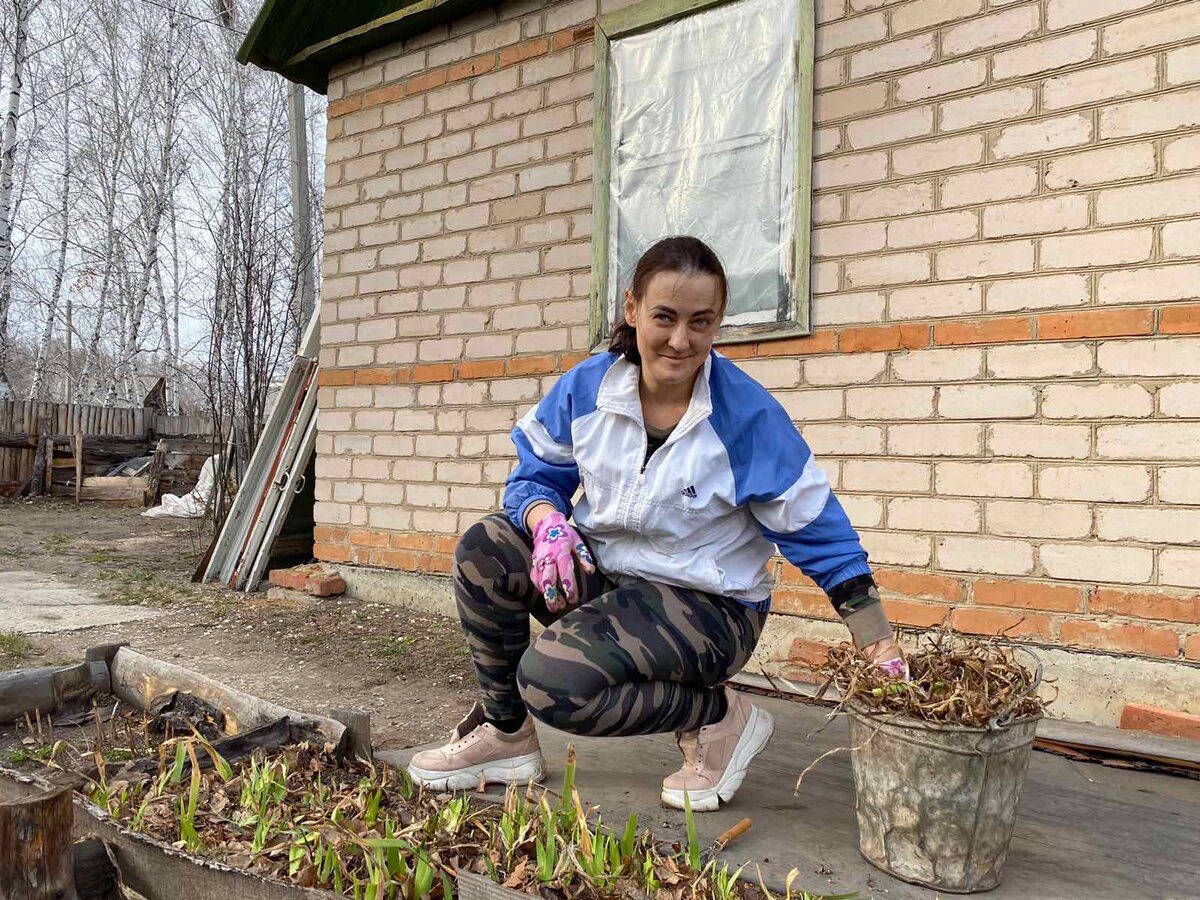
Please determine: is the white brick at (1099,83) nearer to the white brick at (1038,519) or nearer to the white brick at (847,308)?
the white brick at (847,308)

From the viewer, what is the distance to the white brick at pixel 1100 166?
315 cm

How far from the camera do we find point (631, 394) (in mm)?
2252

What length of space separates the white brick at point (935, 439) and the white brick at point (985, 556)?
33 centimetres

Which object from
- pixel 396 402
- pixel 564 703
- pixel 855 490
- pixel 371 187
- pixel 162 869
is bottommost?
pixel 162 869

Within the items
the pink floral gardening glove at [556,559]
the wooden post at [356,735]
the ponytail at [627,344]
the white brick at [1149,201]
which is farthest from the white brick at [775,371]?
the wooden post at [356,735]

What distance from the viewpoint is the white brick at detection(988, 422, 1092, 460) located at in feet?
10.6

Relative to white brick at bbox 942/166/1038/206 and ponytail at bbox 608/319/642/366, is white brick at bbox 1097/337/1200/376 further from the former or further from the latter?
ponytail at bbox 608/319/642/366

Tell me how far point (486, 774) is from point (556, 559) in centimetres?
69

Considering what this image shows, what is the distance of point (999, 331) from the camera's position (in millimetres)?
3385

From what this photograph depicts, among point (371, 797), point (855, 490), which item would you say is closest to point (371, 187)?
point (855, 490)

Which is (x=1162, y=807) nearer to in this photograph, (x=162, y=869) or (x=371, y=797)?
(x=371, y=797)

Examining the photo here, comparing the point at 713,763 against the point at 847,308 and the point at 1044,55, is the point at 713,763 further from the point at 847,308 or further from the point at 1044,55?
the point at 1044,55

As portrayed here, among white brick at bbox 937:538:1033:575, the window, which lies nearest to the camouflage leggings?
white brick at bbox 937:538:1033:575

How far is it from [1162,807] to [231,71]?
22.3 metres
